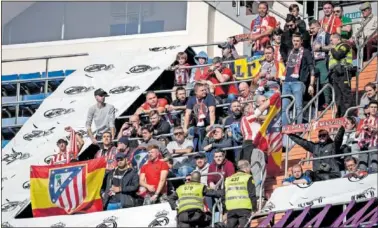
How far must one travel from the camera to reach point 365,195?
15.6 meters

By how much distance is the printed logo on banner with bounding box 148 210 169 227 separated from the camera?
1741 centimetres

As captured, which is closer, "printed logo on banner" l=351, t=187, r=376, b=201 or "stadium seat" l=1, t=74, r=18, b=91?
"printed logo on banner" l=351, t=187, r=376, b=201

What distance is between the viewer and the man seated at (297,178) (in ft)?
53.0

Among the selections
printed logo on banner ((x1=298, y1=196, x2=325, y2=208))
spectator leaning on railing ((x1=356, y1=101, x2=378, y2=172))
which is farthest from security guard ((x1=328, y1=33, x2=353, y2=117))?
printed logo on banner ((x1=298, y1=196, x2=325, y2=208))

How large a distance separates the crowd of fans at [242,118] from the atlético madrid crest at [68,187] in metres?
Answer: 0.43

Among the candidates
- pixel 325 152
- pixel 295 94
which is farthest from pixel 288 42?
pixel 325 152

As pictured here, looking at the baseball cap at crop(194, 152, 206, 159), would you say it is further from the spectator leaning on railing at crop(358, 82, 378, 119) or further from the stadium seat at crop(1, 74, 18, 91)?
the stadium seat at crop(1, 74, 18, 91)

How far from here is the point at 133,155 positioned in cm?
1872

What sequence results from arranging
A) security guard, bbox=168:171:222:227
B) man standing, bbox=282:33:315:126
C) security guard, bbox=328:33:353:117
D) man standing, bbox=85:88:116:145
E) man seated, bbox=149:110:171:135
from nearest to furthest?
security guard, bbox=168:171:222:227
security guard, bbox=328:33:353:117
man standing, bbox=282:33:315:126
man seated, bbox=149:110:171:135
man standing, bbox=85:88:116:145

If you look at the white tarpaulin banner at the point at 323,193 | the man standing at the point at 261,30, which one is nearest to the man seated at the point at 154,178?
the white tarpaulin banner at the point at 323,193

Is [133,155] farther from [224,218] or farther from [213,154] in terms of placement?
[224,218]

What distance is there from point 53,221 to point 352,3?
22.0 ft

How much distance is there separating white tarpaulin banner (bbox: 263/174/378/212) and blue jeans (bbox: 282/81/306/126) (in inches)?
62.5

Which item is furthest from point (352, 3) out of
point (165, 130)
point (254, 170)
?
point (254, 170)
